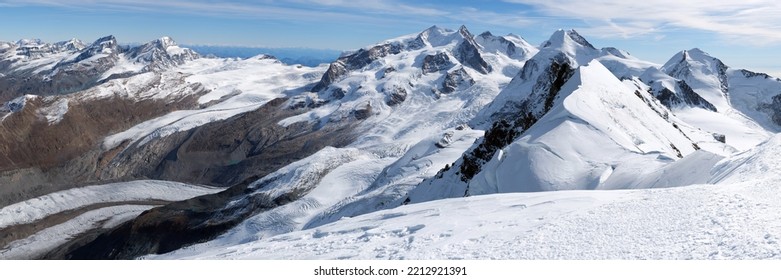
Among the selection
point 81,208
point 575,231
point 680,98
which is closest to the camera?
point 575,231

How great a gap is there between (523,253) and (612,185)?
17.1m

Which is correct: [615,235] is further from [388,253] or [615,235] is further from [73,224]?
[73,224]

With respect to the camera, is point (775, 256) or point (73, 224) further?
point (73, 224)

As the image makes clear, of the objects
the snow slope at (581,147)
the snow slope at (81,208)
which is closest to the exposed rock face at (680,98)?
the snow slope at (581,147)

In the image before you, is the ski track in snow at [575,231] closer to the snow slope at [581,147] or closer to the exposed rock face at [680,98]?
the snow slope at [581,147]

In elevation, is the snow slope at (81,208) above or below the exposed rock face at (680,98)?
below

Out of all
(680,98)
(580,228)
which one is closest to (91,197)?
(580,228)

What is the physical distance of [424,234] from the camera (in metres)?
19.8

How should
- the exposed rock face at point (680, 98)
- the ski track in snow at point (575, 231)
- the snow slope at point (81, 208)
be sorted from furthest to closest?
the exposed rock face at point (680, 98)
the snow slope at point (81, 208)
the ski track in snow at point (575, 231)

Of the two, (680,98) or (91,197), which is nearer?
(680,98)

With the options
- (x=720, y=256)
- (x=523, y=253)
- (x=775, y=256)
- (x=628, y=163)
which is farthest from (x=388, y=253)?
(x=628, y=163)

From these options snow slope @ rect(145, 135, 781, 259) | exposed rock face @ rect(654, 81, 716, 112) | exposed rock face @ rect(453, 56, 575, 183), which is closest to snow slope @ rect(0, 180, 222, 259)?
exposed rock face @ rect(453, 56, 575, 183)

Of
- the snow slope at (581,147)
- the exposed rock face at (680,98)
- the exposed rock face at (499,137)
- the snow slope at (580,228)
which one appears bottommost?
the exposed rock face at (680,98)

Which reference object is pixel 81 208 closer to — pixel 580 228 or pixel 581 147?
pixel 581 147
